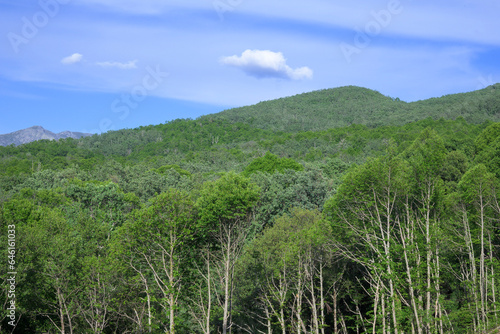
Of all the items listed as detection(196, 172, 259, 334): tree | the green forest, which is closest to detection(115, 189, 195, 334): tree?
the green forest

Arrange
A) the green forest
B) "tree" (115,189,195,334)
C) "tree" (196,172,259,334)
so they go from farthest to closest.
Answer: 1. "tree" (196,172,259,334)
2. "tree" (115,189,195,334)
3. the green forest

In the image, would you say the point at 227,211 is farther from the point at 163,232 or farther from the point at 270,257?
the point at 270,257

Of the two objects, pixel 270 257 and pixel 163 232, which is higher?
pixel 163 232

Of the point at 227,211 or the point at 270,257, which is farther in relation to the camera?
the point at 270,257

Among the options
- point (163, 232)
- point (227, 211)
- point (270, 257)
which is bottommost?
point (270, 257)

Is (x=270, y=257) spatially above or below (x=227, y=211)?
below

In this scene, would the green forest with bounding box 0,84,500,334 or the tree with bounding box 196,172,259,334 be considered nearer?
the green forest with bounding box 0,84,500,334

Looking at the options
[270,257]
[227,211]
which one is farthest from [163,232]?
[270,257]

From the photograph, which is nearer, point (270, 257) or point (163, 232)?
point (163, 232)

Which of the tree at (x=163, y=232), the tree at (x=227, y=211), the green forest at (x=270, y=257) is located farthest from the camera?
the tree at (x=227, y=211)

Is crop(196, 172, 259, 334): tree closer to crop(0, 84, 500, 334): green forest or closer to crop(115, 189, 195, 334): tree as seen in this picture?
crop(0, 84, 500, 334): green forest

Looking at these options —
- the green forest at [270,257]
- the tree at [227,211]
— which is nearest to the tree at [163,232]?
the green forest at [270,257]

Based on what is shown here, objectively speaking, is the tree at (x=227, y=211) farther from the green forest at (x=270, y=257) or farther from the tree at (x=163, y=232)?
the tree at (x=163, y=232)

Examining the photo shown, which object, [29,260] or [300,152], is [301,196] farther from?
[300,152]
